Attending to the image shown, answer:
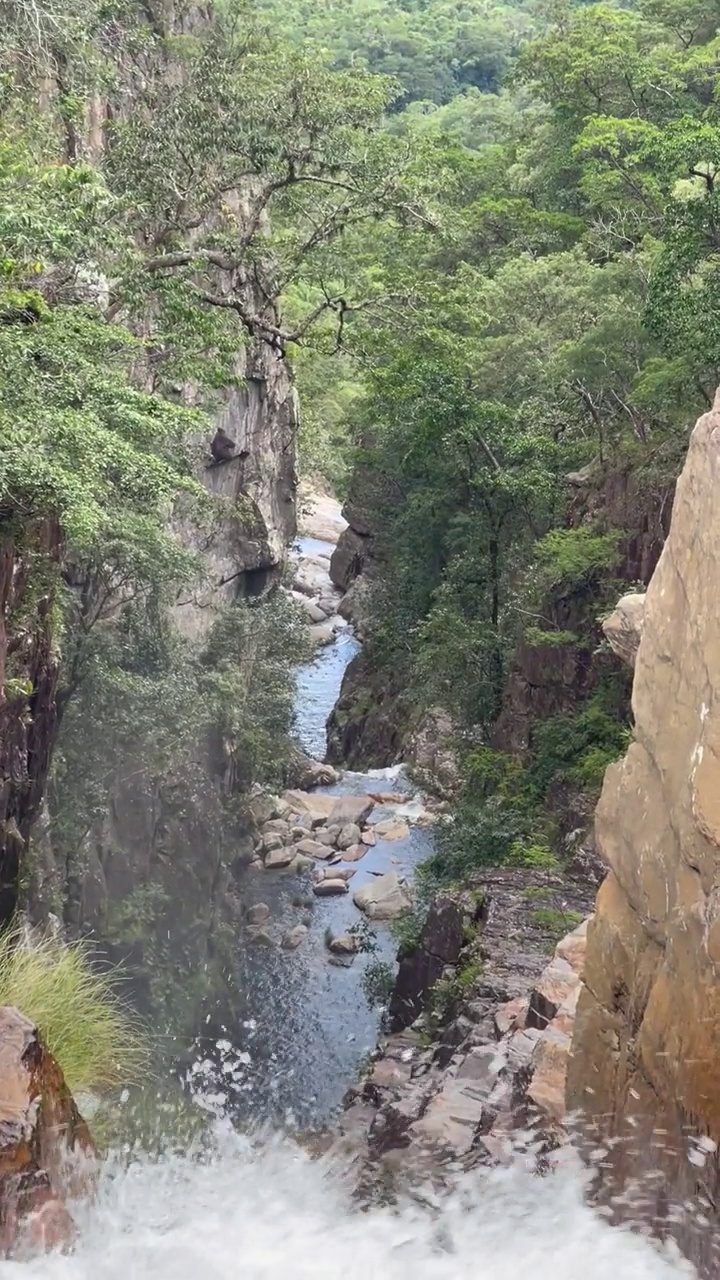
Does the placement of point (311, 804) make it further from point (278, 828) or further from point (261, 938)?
point (261, 938)

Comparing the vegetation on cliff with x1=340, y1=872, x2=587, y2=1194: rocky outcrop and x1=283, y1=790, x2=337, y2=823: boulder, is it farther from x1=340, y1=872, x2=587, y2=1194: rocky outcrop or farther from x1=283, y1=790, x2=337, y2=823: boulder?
x1=283, y1=790, x2=337, y2=823: boulder

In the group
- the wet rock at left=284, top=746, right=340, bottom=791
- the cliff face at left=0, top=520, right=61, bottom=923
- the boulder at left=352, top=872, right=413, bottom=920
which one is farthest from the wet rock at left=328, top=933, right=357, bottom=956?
the cliff face at left=0, top=520, right=61, bottom=923

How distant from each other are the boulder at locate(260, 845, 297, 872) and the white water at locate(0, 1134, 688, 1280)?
14826 mm

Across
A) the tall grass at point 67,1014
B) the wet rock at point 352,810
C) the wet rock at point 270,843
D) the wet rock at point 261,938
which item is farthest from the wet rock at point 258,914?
the tall grass at point 67,1014

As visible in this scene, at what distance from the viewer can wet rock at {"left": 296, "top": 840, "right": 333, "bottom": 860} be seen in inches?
871

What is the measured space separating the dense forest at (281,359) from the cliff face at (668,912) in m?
4.33

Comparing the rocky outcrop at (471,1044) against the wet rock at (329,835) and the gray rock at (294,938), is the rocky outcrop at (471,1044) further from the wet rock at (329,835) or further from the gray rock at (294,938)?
the wet rock at (329,835)

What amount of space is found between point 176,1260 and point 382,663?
23.4 meters

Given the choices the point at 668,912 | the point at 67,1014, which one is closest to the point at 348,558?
the point at 67,1014

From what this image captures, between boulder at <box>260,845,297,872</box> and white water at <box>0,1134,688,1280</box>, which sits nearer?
white water at <box>0,1134,688,1280</box>

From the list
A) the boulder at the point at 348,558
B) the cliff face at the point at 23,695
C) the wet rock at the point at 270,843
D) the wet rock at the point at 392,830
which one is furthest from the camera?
the boulder at the point at 348,558

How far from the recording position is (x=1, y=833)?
1015 cm

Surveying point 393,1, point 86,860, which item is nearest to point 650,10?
point 86,860

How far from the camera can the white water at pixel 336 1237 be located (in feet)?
16.3
